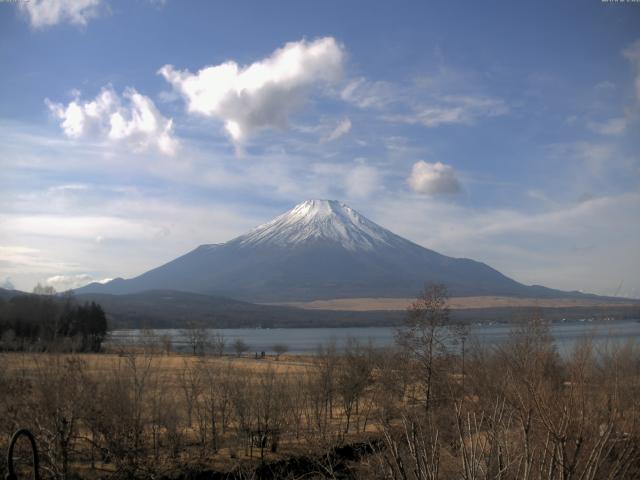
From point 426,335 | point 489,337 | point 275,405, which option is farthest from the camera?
point 489,337

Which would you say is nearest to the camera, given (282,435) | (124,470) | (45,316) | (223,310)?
(124,470)

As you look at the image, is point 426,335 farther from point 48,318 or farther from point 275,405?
point 48,318

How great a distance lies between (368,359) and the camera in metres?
30.8

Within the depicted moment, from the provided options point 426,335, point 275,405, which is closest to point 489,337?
point 426,335

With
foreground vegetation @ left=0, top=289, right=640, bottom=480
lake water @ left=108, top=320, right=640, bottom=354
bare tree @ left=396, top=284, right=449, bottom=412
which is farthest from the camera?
bare tree @ left=396, top=284, right=449, bottom=412

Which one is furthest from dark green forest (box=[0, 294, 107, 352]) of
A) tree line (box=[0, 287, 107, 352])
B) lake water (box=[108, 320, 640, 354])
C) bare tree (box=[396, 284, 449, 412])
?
bare tree (box=[396, 284, 449, 412])

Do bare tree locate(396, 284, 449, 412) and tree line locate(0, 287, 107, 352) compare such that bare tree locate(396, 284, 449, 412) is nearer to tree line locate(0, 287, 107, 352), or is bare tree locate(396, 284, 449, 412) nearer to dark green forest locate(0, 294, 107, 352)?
tree line locate(0, 287, 107, 352)

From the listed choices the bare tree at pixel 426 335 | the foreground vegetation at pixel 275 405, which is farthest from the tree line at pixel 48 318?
the bare tree at pixel 426 335

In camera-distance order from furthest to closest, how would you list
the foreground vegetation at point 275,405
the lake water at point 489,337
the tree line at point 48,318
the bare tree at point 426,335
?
the tree line at point 48,318 < the bare tree at point 426,335 < the foreground vegetation at point 275,405 < the lake water at point 489,337

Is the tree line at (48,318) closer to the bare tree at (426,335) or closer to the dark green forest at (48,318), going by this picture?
the dark green forest at (48,318)

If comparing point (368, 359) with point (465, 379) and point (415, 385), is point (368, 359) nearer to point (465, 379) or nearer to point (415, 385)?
point (415, 385)

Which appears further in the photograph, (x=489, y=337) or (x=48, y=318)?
(x=48, y=318)

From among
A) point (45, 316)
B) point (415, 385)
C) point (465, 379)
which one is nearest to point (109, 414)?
point (465, 379)

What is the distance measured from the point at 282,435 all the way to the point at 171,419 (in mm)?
5105
